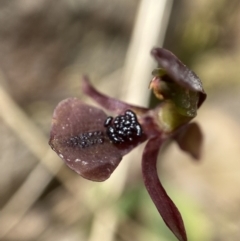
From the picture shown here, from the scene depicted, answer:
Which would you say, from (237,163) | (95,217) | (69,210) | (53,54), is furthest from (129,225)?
(53,54)

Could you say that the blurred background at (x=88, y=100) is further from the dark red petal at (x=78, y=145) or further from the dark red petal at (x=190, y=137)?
the dark red petal at (x=78, y=145)

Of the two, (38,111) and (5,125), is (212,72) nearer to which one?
(38,111)

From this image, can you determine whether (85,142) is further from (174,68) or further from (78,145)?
(174,68)

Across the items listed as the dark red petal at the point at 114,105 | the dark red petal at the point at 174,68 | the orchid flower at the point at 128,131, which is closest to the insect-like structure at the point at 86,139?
the orchid flower at the point at 128,131

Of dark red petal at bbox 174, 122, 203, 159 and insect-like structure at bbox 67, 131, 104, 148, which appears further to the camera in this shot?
dark red petal at bbox 174, 122, 203, 159

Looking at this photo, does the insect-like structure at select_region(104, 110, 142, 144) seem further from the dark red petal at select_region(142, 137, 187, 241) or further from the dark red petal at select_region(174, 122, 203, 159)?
the dark red petal at select_region(174, 122, 203, 159)

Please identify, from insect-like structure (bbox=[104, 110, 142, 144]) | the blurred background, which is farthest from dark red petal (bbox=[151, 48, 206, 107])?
the blurred background

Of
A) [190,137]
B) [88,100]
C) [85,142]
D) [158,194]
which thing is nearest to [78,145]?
[85,142]
